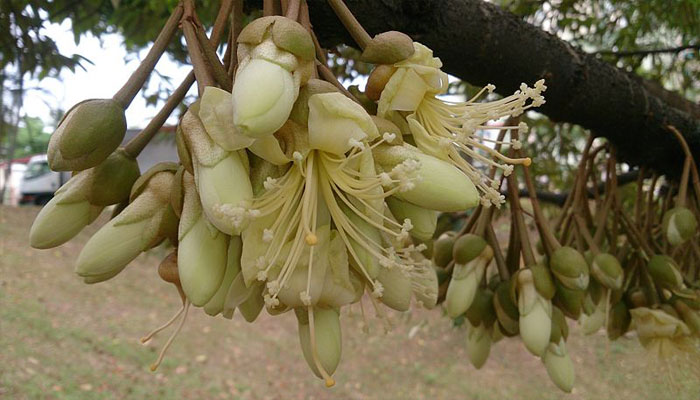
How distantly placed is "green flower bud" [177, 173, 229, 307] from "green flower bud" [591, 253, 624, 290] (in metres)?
1.08

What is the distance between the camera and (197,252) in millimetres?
683

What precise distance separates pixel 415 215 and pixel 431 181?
11 centimetres

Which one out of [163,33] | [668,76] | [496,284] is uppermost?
[668,76]

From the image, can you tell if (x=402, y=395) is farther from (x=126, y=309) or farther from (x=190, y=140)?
(x=190, y=140)

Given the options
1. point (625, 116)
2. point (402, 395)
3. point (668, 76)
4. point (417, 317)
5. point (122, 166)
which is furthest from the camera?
point (417, 317)

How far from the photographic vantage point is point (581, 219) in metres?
1.69

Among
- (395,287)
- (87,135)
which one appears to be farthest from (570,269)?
(87,135)

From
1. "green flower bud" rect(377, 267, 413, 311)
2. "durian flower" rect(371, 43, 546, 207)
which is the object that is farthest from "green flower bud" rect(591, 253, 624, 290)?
"green flower bud" rect(377, 267, 413, 311)

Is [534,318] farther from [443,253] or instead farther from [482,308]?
A: [443,253]

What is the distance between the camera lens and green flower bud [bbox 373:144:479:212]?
2.21ft

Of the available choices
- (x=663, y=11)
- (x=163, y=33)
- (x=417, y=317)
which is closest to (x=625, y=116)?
(x=663, y=11)

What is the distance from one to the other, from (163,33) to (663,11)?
2.11 meters

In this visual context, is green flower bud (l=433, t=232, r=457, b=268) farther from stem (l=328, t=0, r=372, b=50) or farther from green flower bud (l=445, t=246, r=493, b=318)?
stem (l=328, t=0, r=372, b=50)

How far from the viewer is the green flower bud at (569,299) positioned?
52.1 inches
